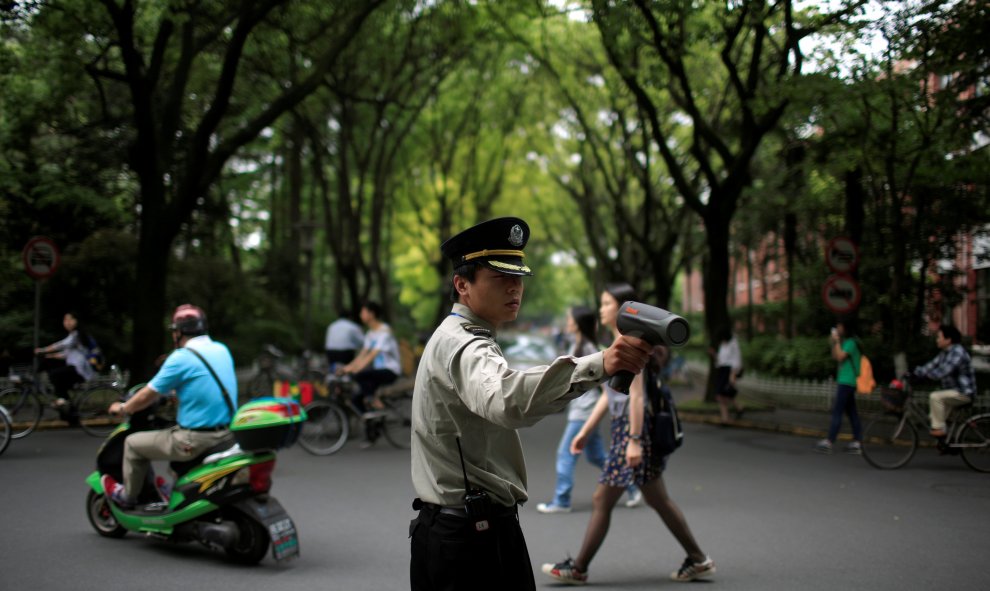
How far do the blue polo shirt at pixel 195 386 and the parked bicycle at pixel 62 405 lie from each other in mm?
6825

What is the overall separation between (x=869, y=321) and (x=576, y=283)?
5323 cm

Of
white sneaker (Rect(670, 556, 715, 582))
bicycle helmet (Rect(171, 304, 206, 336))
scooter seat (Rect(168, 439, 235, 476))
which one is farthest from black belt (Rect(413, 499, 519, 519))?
bicycle helmet (Rect(171, 304, 206, 336))

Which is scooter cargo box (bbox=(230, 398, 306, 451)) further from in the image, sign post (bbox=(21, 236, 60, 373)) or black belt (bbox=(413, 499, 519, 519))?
sign post (bbox=(21, 236, 60, 373))

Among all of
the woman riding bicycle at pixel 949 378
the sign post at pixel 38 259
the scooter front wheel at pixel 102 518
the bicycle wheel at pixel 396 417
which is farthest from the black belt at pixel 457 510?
the sign post at pixel 38 259

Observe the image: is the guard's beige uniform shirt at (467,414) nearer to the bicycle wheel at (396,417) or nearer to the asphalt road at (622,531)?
the asphalt road at (622,531)

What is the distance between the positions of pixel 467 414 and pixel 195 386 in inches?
156

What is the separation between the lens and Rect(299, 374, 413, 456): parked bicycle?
456 inches

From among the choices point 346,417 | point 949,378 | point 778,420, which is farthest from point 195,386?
point 778,420

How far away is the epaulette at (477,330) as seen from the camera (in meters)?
2.72

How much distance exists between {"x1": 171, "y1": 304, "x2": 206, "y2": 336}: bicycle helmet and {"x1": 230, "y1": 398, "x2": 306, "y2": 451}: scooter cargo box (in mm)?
766

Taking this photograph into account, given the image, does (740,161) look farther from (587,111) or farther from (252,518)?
(252,518)

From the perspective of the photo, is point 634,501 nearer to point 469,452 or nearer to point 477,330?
point 469,452

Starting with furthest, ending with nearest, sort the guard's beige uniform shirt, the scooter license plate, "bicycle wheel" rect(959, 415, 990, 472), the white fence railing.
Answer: the white fence railing
"bicycle wheel" rect(959, 415, 990, 472)
the scooter license plate
the guard's beige uniform shirt

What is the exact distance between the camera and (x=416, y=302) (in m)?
46.2
